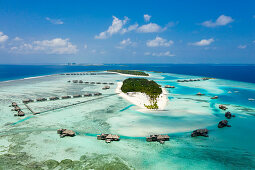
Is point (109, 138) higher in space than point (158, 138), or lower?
lower

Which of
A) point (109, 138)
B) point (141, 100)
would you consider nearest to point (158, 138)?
point (109, 138)

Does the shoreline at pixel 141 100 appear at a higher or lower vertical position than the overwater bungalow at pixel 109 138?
higher

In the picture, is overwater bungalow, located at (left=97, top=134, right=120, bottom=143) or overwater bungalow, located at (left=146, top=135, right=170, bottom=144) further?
overwater bungalow, located at (left=146, top=135, right=170, bottom=144)

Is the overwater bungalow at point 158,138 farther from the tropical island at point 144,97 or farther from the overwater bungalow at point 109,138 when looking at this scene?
the tropical island at point 144,97

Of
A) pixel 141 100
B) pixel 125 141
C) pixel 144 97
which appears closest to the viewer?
pixel 125 141

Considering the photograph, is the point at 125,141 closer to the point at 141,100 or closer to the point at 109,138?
the point at 109,138

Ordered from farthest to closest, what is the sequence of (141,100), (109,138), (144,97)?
1. (144,97)
2. (141,100)
3. (109,138)

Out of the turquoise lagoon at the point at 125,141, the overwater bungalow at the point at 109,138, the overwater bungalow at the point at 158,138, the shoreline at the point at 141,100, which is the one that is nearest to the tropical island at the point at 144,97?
the shoreline at the point at 141,100

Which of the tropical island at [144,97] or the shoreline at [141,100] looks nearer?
the shoreline at [141,100]

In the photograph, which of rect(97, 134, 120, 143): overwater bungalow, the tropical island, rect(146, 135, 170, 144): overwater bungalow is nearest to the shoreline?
the tropical island

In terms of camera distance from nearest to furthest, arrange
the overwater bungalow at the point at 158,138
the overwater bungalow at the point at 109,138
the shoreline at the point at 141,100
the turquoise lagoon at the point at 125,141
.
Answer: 1. the turquoise lagoon at the point at 125,141
2. the overwater bungalow at the point at 109,138
3. the overwater bungalow at the point at 158,138
4. the shoreline at the point at 141,100

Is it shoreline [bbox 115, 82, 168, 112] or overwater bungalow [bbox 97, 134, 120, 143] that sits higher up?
shoreline [bbox 115, 82, 168, 112]

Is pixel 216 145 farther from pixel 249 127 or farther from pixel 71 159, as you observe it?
pixel 71 159

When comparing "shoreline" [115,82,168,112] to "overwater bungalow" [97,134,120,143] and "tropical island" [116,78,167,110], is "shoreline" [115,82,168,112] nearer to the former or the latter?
"tropical island" [116,78,167,110]
